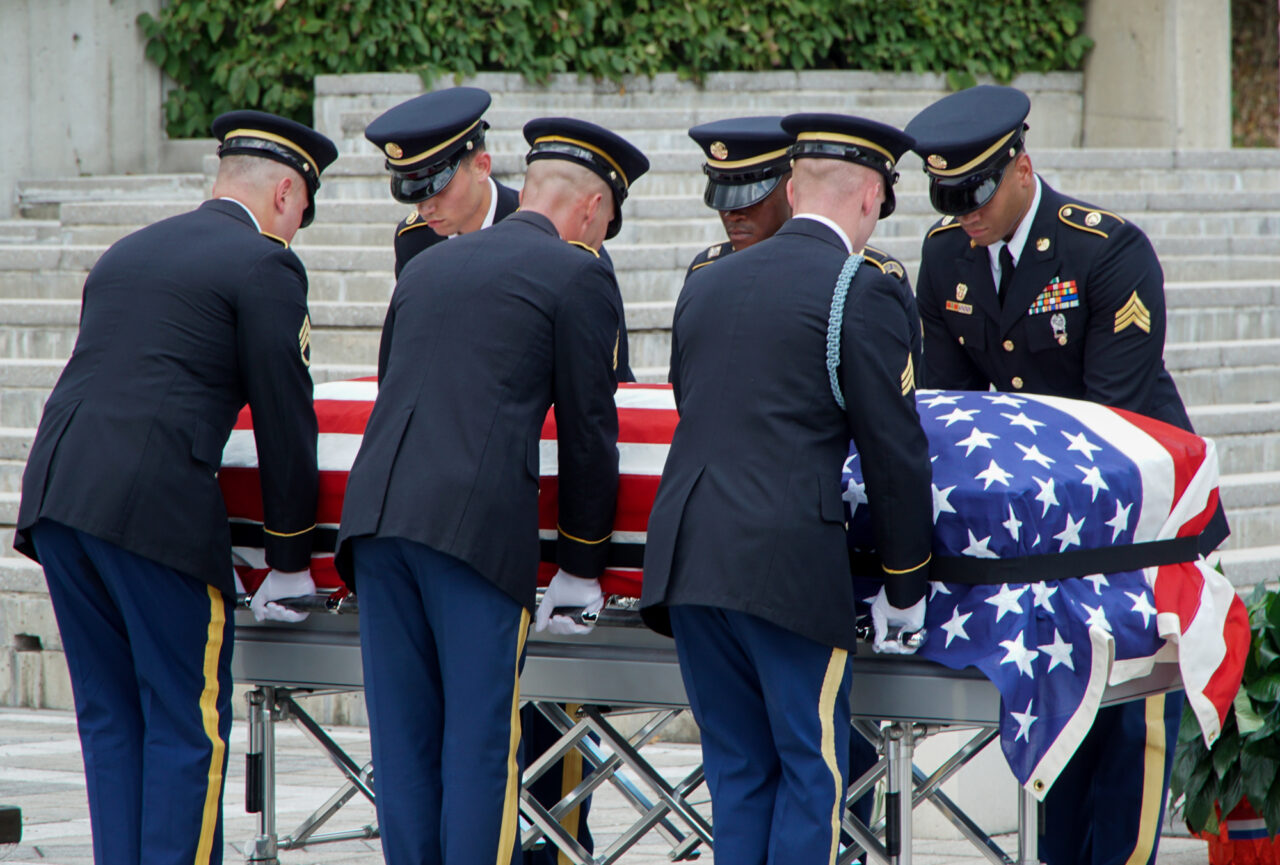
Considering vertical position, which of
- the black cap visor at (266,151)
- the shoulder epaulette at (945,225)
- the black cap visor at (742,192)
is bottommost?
the shoulder epaulette at (945,225)

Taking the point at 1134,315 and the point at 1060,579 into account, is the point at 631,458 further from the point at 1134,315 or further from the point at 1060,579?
the point at 1134,315

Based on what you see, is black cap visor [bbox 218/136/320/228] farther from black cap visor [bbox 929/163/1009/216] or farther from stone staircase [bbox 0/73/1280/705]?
stone staircase [bbox 0/73/1280/705]

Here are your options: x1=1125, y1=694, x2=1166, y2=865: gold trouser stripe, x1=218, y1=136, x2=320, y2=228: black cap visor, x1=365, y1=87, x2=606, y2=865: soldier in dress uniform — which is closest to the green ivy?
x1=365, y1=87, x2=606, y2=865: soldier in dress uniform

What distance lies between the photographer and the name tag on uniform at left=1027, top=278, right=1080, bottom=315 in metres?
4.15

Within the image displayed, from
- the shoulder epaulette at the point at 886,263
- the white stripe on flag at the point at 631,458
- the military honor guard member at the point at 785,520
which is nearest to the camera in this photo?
the military honor guard member at the point at 785,520

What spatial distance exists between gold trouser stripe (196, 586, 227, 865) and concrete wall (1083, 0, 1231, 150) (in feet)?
34.3

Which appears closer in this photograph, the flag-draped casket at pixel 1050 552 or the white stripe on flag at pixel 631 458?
the flag-draped casket at pixel 1050 552

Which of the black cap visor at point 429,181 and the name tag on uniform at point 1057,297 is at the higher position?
the black cap visor at point 429,181

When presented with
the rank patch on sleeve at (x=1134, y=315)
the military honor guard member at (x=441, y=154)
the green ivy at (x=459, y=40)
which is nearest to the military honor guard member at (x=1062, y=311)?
the rank patch on sleeve at (x=1134, y=315)

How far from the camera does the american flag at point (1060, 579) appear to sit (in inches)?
126

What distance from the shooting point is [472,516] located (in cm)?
344

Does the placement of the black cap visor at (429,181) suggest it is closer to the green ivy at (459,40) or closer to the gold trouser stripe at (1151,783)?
the gold trouser stripe at (1151,783)

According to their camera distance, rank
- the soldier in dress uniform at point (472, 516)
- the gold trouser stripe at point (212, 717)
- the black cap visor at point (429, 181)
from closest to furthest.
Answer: the soldier in dress uniform at point (472, 516) → the gold trouser stripe at point (212, 717) → the black cap visor at point (429, 181)

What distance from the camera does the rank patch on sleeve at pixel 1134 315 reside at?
13.4 ft
